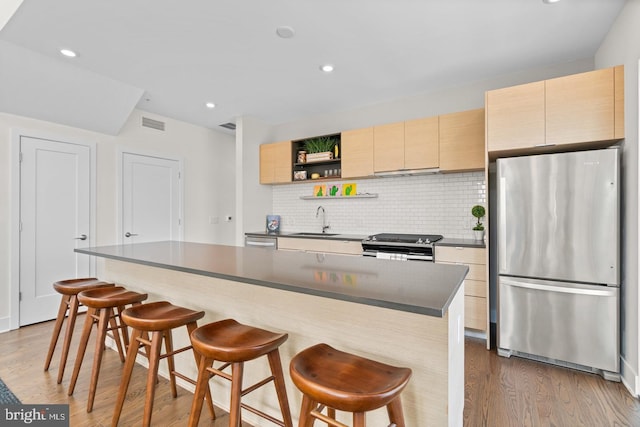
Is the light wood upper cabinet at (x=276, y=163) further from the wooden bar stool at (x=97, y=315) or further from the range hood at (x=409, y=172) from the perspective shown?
the wooden bar stool at (x=97, y=315)

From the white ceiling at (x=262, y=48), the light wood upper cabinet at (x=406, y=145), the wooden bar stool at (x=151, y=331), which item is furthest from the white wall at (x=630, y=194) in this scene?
the wooden bar stool at (x=151, y=331)

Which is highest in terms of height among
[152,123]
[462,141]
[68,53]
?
[68,53]

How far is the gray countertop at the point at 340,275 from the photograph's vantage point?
1.13m

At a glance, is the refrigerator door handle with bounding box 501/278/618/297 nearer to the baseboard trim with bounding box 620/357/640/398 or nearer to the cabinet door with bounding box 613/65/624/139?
the baseboard trim with bounding box 620/357/640/398

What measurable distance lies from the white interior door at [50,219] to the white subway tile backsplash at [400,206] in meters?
2.67

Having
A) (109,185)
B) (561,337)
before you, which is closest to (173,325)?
(561,337)

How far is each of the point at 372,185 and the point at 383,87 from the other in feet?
4.07

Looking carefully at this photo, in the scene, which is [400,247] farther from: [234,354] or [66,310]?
[66,310]

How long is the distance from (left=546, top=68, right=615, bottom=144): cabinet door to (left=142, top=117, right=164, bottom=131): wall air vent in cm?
472

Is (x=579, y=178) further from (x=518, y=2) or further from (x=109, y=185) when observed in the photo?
(x=109, y=185)

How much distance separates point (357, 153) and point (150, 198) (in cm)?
303

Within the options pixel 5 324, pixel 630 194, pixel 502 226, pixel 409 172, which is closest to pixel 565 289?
pixel 502 226

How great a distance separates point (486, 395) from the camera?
2133 millimetres

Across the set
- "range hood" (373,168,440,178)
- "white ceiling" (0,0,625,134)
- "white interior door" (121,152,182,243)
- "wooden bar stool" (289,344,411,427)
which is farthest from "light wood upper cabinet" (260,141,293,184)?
"wooden bar stool" (289,344,411,427)
